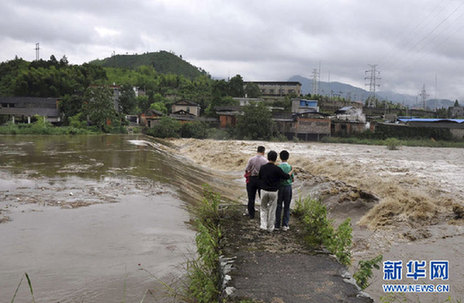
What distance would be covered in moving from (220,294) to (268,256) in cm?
118

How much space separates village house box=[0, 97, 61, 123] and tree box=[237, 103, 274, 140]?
85.4 ft

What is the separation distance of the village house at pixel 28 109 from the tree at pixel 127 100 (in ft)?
32.2

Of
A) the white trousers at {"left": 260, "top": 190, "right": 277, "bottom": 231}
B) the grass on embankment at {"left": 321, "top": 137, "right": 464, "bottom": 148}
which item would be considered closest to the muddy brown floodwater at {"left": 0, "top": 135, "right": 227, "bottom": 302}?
the white trousers at {"left": 260, "top": 190, "right": 277, "bottom": 231}

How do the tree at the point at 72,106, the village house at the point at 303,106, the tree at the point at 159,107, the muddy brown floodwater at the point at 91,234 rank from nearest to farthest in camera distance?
the muddy brown floodwater at the point at 91,234 < the tree at the point at 72,106 < the village house at the point at 303,106 < the tree at the point at 159,107

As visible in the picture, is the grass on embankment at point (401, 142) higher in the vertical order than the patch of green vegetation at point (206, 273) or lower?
higher

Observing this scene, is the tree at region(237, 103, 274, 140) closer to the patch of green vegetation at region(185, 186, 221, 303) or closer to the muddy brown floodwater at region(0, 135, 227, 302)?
the muddy brown floodwater at region(0, 135, 227, 302)

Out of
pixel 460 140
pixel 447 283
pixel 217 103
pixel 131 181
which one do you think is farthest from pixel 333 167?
pixel 217 103

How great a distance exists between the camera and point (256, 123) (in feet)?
143

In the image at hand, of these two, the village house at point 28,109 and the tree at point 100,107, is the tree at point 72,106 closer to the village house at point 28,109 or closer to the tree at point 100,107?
the village house at point 28,109

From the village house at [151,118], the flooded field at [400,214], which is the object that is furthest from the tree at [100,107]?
the flooded field at [400,214]

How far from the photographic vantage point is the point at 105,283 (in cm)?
542

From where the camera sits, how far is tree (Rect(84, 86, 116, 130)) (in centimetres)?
4269

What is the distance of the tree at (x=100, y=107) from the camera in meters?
42.7

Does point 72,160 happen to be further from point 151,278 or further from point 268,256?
point 268,256
